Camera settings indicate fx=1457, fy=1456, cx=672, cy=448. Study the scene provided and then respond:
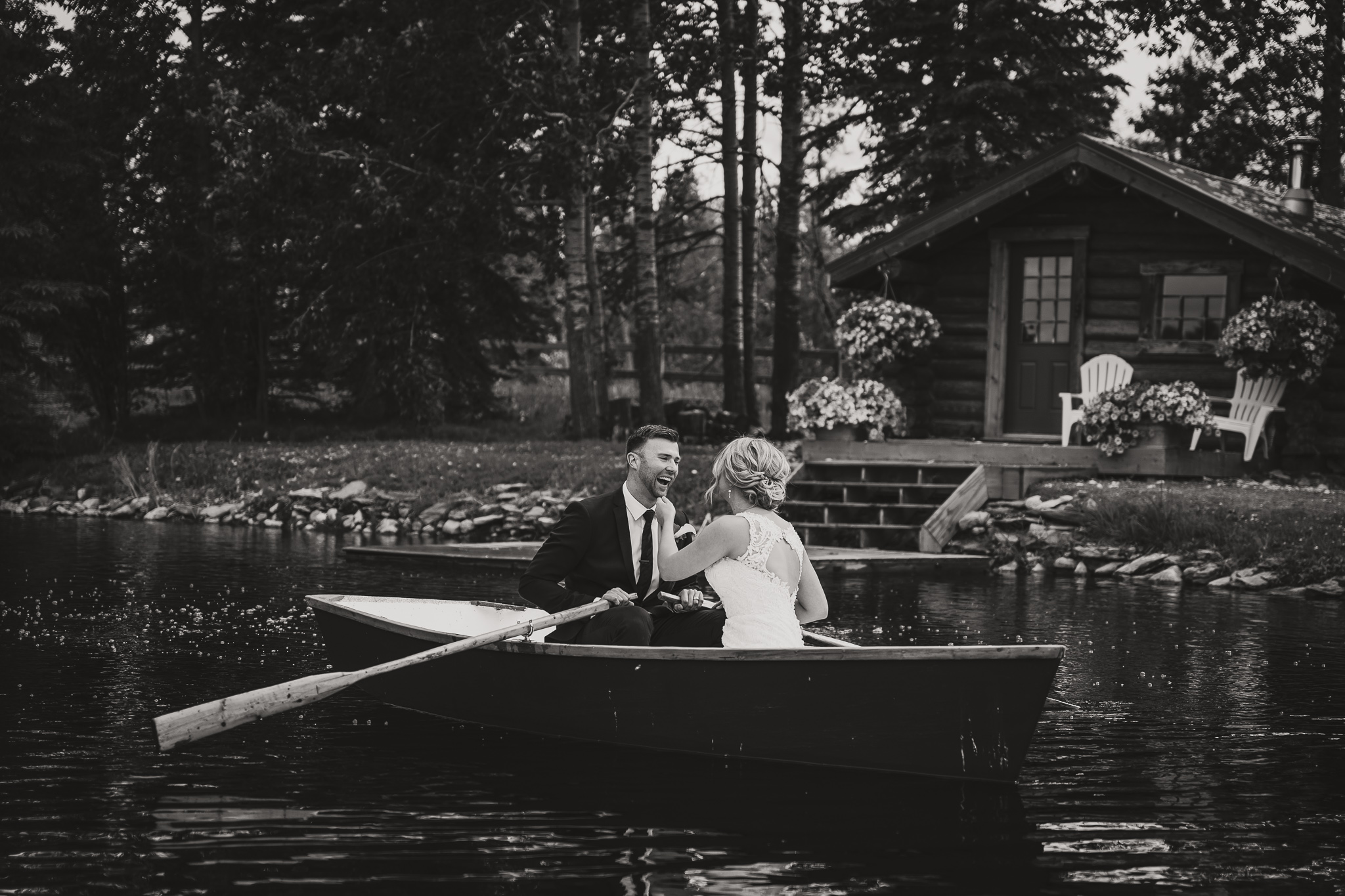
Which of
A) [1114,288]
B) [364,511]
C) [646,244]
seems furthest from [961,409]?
[364,511]

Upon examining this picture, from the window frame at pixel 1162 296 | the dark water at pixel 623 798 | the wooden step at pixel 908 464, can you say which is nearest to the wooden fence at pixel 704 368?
the window frame at pixel 1162 296

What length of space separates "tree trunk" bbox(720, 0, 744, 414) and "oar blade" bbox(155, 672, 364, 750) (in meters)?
17.3

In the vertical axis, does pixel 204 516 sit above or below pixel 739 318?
below

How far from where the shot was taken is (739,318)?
2423cm

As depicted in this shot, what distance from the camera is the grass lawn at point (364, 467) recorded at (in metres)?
18.3

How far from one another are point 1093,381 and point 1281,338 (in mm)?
2354

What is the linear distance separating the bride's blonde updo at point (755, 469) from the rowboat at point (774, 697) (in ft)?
2.24

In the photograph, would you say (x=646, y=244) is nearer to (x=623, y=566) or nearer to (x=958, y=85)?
(x=958, y=85)

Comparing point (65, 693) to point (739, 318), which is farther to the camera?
point (739, 318)

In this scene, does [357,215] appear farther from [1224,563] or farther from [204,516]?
[1224,563]

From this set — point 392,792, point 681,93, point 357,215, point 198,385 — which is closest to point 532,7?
point 681,93

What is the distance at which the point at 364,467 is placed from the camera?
781 inches

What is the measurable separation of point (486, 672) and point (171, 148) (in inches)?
792

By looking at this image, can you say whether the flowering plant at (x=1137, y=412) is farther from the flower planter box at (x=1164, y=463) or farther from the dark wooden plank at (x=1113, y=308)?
the dark wooden plank at (x=1113, y=308)
